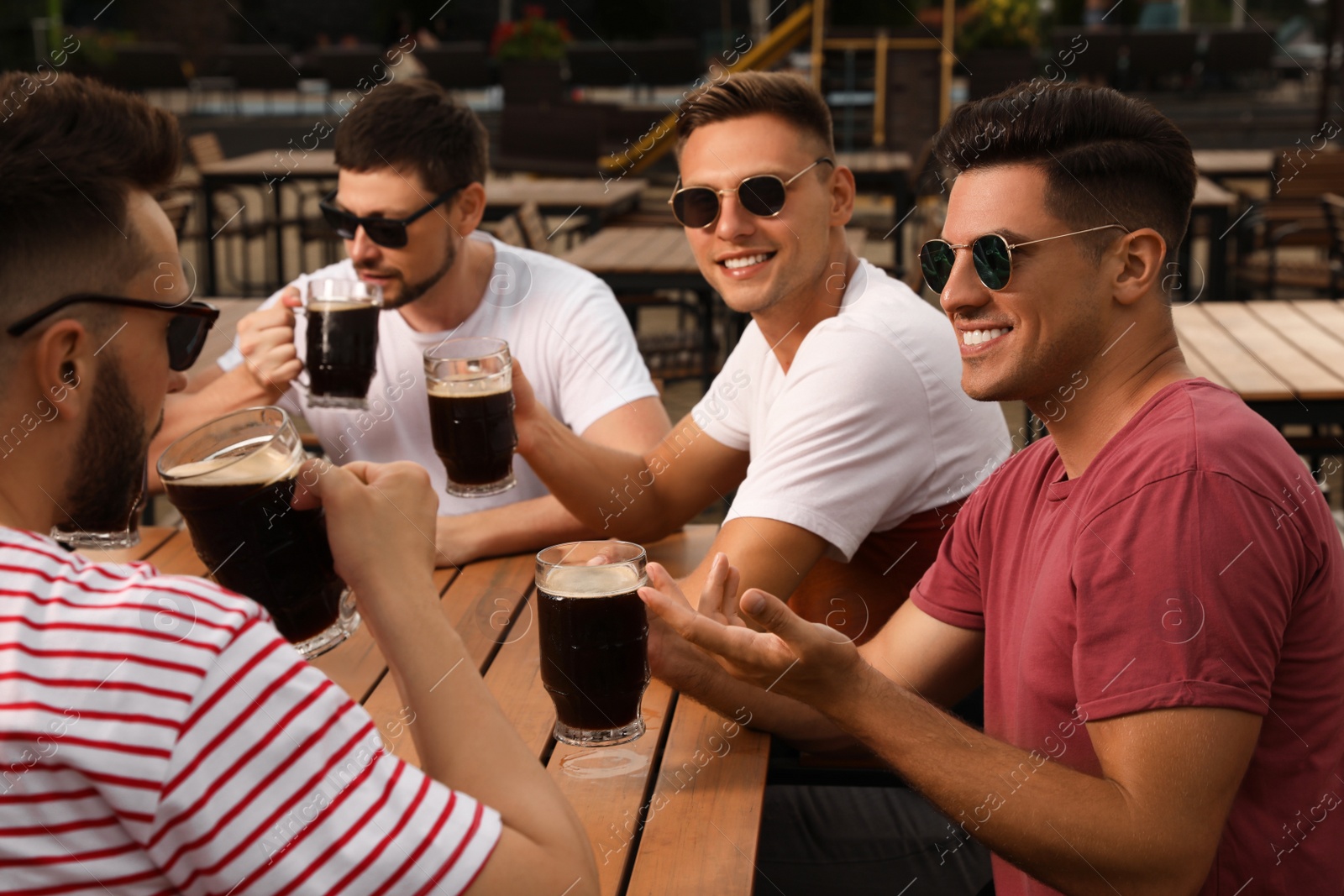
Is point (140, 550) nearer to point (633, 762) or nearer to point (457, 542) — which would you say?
point (457, 542)

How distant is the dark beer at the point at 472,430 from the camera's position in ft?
7.67

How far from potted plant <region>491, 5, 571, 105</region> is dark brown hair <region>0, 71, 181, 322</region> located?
12.3 metres

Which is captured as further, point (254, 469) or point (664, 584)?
point (664, 584)

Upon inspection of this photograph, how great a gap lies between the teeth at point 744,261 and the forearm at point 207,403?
3.34ft

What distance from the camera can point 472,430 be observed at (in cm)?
236

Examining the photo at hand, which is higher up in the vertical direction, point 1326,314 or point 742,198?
point 742,198

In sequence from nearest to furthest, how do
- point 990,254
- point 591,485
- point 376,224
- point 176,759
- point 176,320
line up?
point 176,759 → point 176,320 → point 990,254 → point 591,485 → point 376,224

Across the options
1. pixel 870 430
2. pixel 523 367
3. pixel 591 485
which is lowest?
pixel 591 485

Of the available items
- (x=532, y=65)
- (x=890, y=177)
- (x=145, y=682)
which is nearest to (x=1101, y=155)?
(x=145, y=682)

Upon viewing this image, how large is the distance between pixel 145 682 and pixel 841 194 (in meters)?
2.07

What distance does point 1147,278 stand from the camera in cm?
164

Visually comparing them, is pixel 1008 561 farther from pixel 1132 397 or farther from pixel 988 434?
pixel 988 434

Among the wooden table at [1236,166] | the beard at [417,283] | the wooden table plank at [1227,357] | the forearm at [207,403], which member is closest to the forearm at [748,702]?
the forearm at [207,403]

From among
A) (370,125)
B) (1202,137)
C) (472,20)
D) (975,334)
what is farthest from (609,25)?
(975,334)
